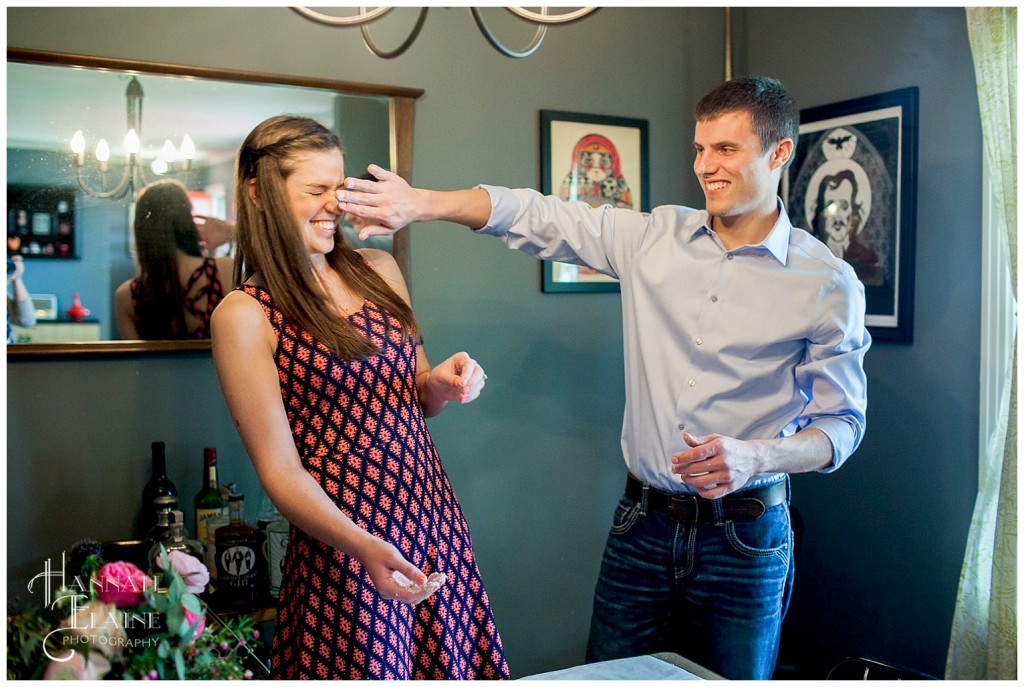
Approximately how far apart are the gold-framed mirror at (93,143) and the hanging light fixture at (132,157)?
12mm

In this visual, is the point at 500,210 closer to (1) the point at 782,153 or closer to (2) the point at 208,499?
(1) the point at 782,153

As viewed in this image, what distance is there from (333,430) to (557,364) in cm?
149

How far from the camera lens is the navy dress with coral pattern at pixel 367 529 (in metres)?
1.57

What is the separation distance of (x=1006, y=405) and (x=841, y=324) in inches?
32.5

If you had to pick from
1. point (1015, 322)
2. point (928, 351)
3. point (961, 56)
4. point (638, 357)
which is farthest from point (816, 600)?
point (961, 56)

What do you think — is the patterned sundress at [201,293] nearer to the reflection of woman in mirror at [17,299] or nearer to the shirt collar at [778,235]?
the reflection of woman in mirror at [17,299]

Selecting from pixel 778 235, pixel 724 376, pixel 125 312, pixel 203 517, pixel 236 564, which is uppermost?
pixel 778 235

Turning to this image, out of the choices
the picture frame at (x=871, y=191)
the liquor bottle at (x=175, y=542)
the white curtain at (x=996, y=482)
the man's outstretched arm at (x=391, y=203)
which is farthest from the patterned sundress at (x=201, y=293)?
the white curtain at (x=996, y=482)

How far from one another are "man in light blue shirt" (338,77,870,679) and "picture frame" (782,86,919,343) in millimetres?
908

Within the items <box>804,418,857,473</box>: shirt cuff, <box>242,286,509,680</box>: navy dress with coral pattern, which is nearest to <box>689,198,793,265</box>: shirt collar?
<box>804,418,857,473</box>: shirt cuff

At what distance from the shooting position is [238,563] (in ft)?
7.55

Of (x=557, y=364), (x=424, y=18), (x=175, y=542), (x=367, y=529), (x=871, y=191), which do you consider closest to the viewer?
(x=424, y=18)

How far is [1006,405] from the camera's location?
2391 mm

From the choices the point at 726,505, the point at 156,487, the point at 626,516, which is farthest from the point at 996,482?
the point at 156,487
